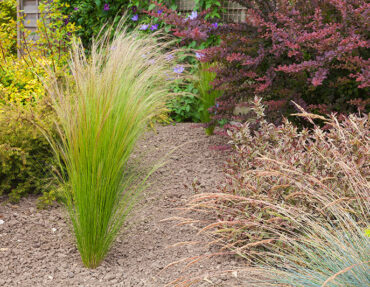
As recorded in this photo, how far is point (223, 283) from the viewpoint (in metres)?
2.38

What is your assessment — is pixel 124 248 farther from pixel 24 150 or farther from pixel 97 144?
pixel 24 150

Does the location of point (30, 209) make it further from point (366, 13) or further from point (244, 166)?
point (366, 13)

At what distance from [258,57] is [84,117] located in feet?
6.51

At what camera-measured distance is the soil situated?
2.44 m

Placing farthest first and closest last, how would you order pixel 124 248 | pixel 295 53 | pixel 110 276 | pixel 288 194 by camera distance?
1. pixel 295 53
2. pixel 124 248
3. pixel 288 194
4. pixel 110 276

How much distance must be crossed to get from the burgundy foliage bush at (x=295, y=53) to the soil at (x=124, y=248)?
92 centimetres

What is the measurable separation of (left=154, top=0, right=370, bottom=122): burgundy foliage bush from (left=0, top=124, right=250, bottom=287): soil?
92 centimetres

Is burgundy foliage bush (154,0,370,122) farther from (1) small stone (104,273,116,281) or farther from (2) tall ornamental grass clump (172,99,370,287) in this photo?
(1) small stone (104,273,116,281)

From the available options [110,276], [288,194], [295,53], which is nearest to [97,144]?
[110,276]

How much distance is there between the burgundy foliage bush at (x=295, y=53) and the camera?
3.54 meters

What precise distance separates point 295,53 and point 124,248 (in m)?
1.94

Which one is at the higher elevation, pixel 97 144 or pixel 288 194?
pixel 97 144

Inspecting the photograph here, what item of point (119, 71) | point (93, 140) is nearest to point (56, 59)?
point (119, 71)

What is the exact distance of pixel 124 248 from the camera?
110 inches
